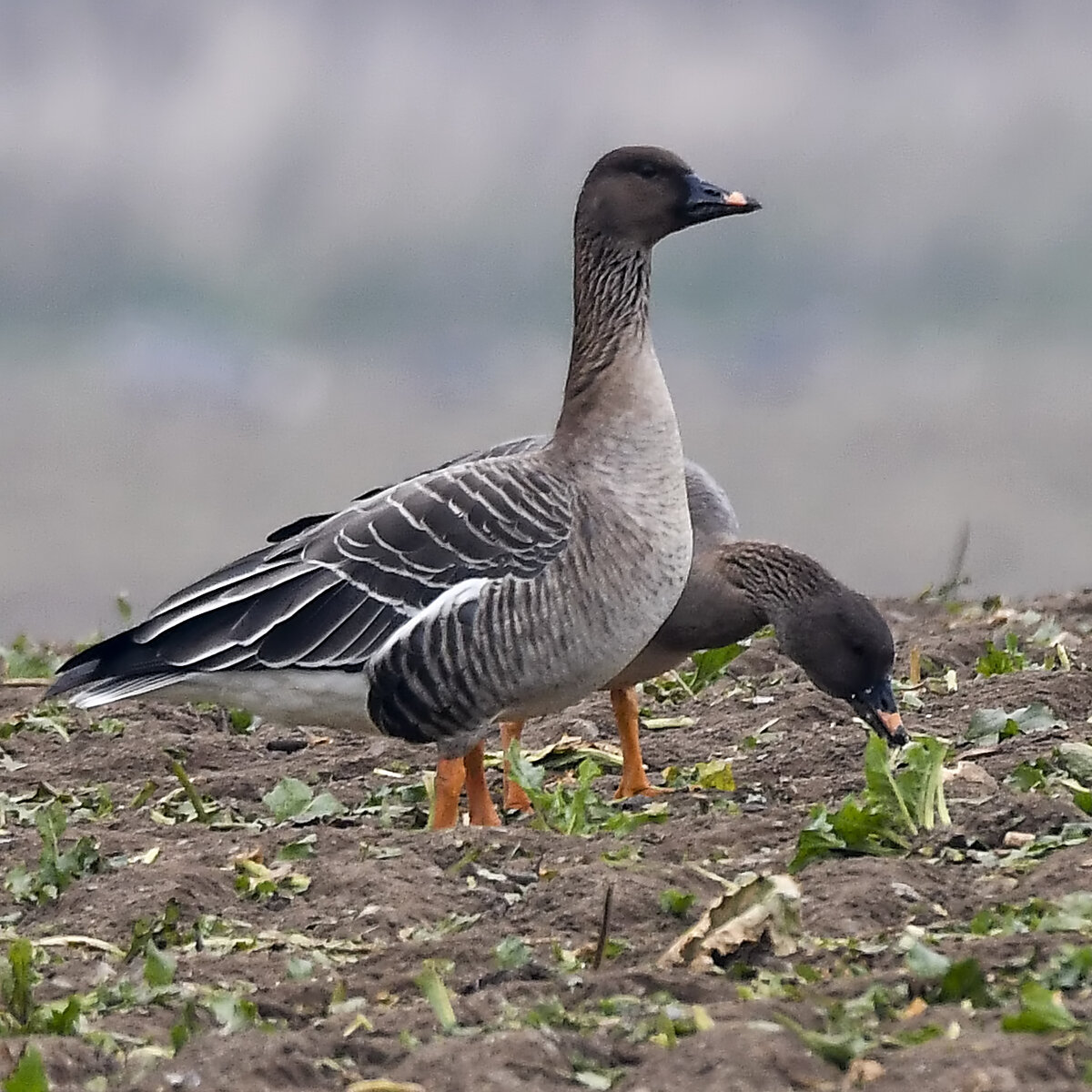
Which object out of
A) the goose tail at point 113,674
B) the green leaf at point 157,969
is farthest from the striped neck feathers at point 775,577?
the green leaf at point 157,969

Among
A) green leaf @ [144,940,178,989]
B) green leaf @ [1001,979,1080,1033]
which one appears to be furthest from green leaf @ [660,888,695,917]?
green leaf @ [1001,979,1080,1033]

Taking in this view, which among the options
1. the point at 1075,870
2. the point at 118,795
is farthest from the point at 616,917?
the point at 118,795

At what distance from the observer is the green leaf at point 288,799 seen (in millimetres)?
7836

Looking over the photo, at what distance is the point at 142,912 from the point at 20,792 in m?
2.91

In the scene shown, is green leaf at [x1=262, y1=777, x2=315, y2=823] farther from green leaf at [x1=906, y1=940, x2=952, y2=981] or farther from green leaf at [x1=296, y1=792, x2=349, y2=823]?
green leaf at [x1=906, y1=940, x2=952, y2=981]

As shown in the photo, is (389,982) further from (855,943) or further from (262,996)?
(855,943)

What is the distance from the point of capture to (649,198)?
29.7 feet

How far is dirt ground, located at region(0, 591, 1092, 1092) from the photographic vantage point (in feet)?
13.8

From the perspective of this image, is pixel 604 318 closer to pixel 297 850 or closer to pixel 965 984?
pixel 297 850

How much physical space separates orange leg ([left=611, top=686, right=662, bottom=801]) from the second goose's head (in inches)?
82.9

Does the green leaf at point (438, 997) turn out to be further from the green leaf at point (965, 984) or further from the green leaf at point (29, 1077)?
the green leaf at point (965, 984)

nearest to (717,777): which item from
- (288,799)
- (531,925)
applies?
(288,799)

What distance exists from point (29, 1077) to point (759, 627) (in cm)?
566

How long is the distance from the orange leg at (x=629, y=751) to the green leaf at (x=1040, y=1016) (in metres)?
4.36
